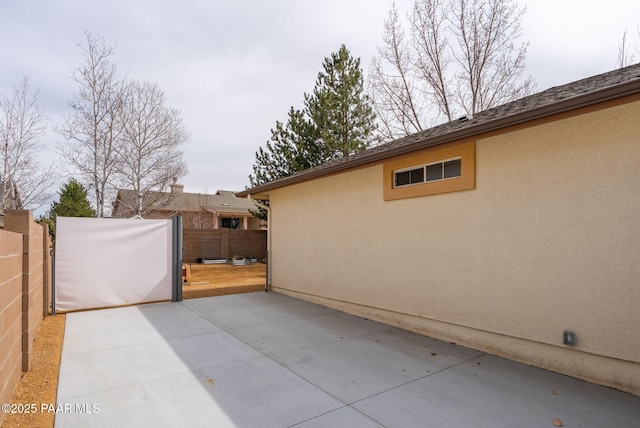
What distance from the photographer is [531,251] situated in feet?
14.1

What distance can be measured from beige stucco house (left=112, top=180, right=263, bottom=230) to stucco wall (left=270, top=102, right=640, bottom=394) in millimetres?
13367

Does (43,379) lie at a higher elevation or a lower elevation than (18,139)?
lower

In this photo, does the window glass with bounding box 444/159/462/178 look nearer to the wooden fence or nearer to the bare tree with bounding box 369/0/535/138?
the bare tree with bounding box 369/0/535/138

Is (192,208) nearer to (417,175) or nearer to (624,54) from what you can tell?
(417,175)

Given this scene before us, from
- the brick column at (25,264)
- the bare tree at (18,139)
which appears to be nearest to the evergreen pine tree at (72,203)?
the bare tree at (18,139)

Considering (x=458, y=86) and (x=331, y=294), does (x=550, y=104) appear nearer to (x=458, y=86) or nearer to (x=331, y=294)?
(x=331, y=294)

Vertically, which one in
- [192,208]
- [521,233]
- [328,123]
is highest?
[328,123]

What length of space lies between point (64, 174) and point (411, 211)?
1566 centimetres

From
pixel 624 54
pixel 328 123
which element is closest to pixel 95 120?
pixel 328 123

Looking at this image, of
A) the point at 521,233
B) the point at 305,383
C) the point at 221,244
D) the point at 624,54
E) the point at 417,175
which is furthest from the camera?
the point at 221,244

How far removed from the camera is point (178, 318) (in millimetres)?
6824

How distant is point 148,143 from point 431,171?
15.1 meters

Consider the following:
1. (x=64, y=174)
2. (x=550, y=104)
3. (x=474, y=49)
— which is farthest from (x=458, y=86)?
(x=64, y=174)

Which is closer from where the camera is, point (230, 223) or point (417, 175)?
point (417, 175)
